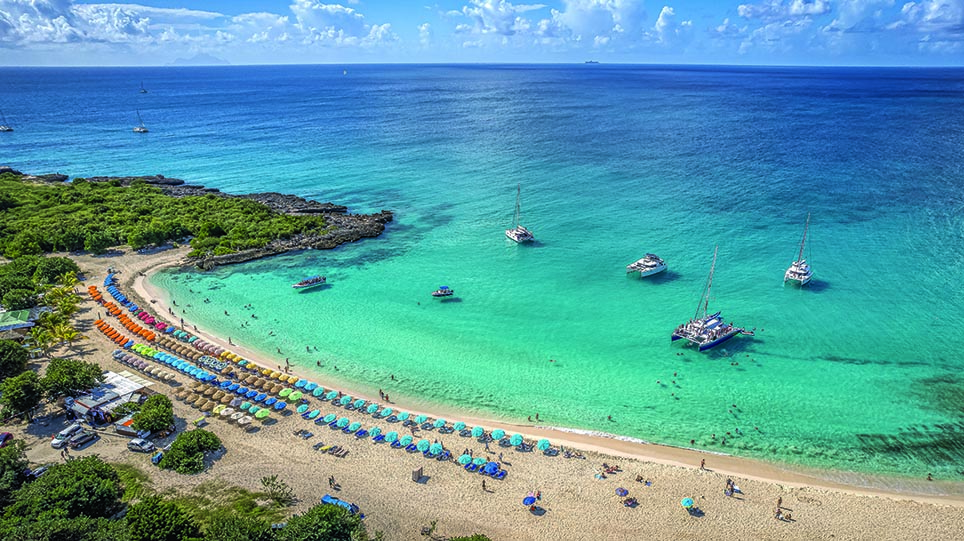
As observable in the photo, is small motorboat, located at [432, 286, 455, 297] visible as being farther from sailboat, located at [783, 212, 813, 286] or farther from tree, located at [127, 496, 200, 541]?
sailboat, located at [783, 212, 813, 286]

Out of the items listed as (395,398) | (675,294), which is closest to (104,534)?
(395,398)

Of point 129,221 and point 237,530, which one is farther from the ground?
point 129,221

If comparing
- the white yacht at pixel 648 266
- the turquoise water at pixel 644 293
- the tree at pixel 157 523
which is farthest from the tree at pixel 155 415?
the white yacht at pixel 648 266

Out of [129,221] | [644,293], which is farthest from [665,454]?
[129,221]

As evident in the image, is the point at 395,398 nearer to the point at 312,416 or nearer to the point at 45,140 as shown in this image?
the point at 312,416

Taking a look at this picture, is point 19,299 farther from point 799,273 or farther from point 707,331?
→ point 799,273
